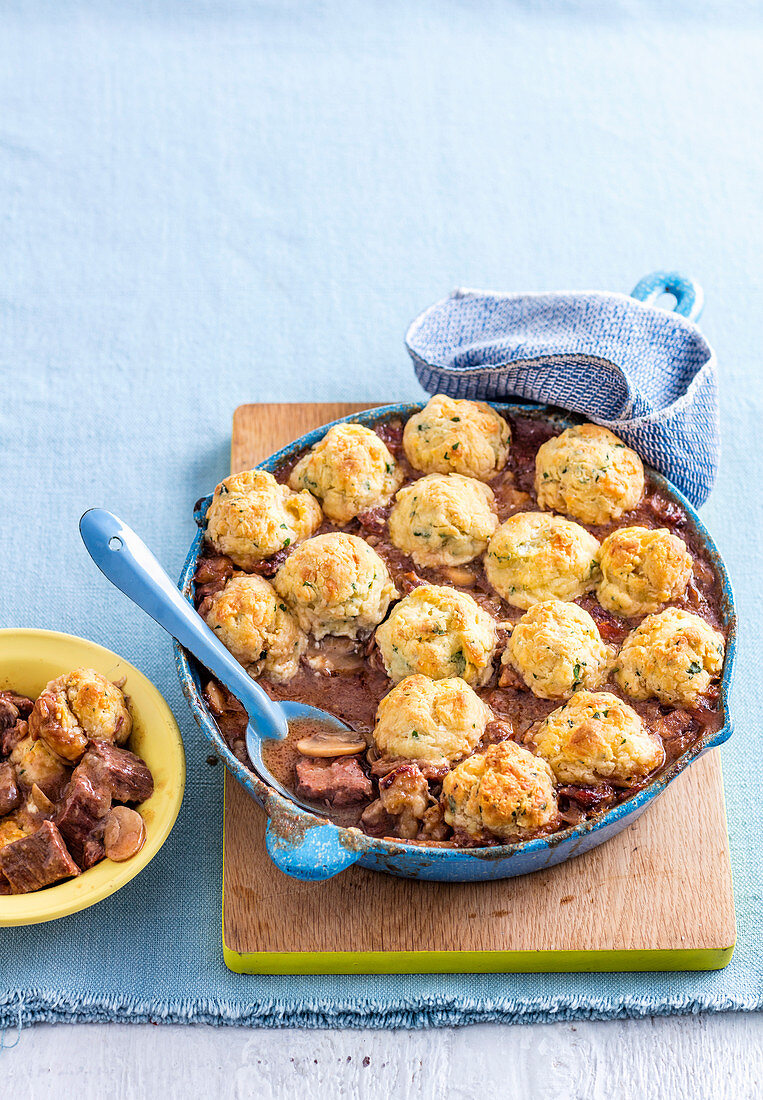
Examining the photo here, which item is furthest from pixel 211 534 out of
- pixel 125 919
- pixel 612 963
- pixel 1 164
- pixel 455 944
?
pixel 1 164

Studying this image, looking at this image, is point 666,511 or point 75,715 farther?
point 666,511

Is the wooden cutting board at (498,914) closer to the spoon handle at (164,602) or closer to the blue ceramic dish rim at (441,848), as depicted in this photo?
the blue ceramic dish rim at (441,848)

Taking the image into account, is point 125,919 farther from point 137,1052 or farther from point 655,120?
point 655,120

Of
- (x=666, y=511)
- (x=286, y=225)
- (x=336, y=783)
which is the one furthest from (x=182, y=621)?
(x=286, y=225)

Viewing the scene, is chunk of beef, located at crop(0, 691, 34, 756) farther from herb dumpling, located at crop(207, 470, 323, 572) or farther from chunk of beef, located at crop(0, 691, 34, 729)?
herb dumpling, located at crop(207, 470, 323, 572)

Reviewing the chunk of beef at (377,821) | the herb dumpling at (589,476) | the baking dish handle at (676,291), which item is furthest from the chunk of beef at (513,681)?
the baking dish handle at (676,291)

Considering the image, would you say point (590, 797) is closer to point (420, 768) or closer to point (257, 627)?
point (420, 768)

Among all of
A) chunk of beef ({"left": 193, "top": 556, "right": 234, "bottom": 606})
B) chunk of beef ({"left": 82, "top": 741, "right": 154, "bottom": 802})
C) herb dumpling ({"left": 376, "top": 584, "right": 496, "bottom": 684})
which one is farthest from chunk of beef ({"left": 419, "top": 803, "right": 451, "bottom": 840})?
chunk of beef ({"left": 193, "top": 556, "right": 234, "bottom": 606})
